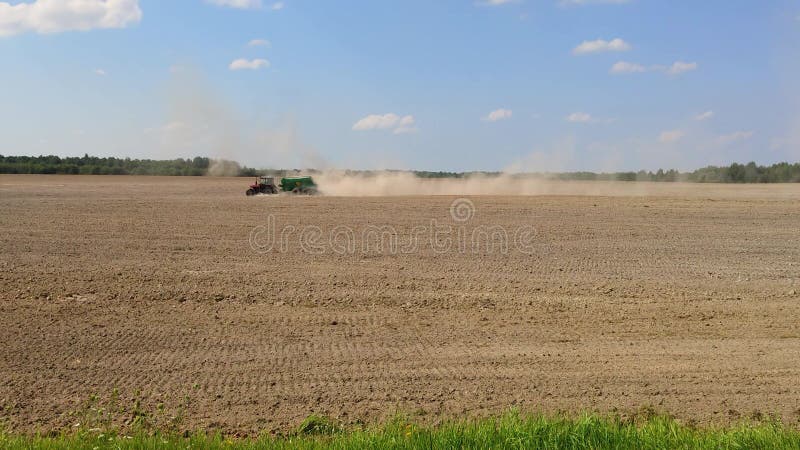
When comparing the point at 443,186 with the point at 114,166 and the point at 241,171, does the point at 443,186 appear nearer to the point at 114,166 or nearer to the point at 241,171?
the point at 241,171

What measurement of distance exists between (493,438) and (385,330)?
4065mm

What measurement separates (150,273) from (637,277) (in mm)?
9950

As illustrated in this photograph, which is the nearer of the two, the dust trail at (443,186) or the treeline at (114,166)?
the dust trail at (443,186)

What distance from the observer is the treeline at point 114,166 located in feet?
302

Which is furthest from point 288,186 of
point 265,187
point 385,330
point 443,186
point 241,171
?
point 241,171

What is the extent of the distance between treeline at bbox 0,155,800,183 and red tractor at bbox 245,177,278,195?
11373 mm

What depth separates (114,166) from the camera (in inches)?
4090

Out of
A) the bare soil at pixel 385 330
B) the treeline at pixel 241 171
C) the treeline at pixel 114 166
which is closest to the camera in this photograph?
the bare soil at pixel 385 330

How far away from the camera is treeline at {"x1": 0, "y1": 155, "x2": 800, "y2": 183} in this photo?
7355 centimetres

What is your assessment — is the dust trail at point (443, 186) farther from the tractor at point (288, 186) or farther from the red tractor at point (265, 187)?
the red tractor at point (265, 187)

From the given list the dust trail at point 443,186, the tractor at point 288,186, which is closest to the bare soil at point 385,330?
the tractor at point 288,186

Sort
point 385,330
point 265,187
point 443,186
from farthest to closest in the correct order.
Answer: point 443,186 → point 265,187 → point 385,330

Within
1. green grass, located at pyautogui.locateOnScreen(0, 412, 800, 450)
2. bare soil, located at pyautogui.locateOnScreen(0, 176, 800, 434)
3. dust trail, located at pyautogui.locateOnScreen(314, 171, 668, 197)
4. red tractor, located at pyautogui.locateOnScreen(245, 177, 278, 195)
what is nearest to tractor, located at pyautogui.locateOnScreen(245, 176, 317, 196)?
red tractor, located at pyautogui.locateOnScreen(245, 177, 278, 195)

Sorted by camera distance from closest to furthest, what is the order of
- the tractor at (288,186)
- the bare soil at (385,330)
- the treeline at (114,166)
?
the bare soil at (385,330) → the tractor at (288,186) → the treeline at (114,166)
